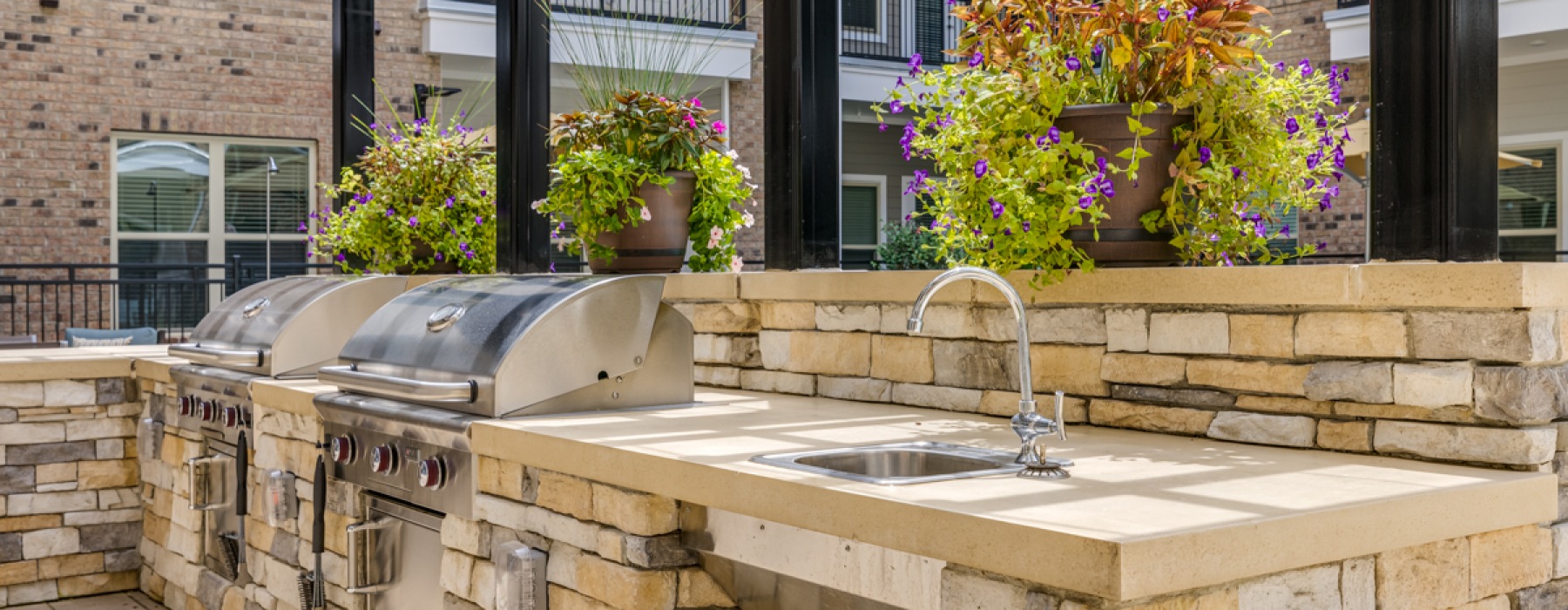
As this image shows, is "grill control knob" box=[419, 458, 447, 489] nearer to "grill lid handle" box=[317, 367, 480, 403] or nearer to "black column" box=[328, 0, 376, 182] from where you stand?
"grill lid handle" box=[317, 367, 480, 403]

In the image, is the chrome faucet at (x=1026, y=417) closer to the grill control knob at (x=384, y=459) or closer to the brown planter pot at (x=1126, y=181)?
the brown planter pot at (x=1126, y=181)

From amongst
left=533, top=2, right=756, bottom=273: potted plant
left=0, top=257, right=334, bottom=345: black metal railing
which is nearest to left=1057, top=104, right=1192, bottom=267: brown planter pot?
left=533, top=2, right=756, bottom=273: potted plant

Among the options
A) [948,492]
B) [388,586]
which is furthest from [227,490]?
[948,492]

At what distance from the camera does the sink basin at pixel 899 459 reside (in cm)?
222

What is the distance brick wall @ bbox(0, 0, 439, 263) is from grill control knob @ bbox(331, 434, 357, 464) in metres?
8.65

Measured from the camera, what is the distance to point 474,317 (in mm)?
3225

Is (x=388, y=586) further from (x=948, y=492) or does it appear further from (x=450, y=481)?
(x=948, y=492)

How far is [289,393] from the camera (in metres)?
3.80

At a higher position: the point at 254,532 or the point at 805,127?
the point at 805,127

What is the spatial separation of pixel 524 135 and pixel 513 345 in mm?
1722

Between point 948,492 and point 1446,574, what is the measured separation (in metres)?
0.76

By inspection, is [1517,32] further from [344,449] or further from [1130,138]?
[344,449]

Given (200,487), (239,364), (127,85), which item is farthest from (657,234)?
(127,85)

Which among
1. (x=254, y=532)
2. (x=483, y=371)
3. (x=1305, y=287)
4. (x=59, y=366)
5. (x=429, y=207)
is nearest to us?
(x=1305, y=287)
